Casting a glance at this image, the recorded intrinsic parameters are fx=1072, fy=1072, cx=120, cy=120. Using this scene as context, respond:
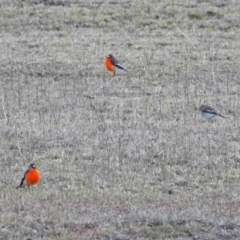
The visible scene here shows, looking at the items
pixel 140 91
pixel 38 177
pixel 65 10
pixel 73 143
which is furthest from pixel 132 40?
pixel 38 177

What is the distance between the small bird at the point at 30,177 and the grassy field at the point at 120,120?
14 cm

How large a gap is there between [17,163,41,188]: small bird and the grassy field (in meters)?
0.14

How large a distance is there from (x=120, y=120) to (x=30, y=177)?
4.07 metres

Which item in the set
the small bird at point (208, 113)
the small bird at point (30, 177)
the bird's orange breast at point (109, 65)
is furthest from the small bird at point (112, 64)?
the small bird at point (30, 177)

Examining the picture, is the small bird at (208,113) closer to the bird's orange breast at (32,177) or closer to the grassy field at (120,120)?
the grassy field at (120,120)

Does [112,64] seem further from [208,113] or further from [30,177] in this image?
[30,177]

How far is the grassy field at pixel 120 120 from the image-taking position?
36.3ft

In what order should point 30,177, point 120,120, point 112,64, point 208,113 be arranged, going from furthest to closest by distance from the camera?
point 112,64
point 120,120
point 208,113
point 30,177

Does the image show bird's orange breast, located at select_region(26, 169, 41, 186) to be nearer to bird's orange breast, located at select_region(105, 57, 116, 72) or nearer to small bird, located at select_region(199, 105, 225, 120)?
small bird, located at select_region(199, 105, 225, 120)

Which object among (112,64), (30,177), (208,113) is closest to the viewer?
(30,177)

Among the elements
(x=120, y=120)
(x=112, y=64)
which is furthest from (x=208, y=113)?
(x=112, y=64)

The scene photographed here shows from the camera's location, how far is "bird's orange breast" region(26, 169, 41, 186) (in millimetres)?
12398

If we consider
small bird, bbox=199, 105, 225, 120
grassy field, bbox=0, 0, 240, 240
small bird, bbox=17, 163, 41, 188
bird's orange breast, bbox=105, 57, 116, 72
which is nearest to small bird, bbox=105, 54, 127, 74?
Answer: bird's orange breast, bbox=105, 57, 116, 72

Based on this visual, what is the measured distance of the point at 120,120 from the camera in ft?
53.4
